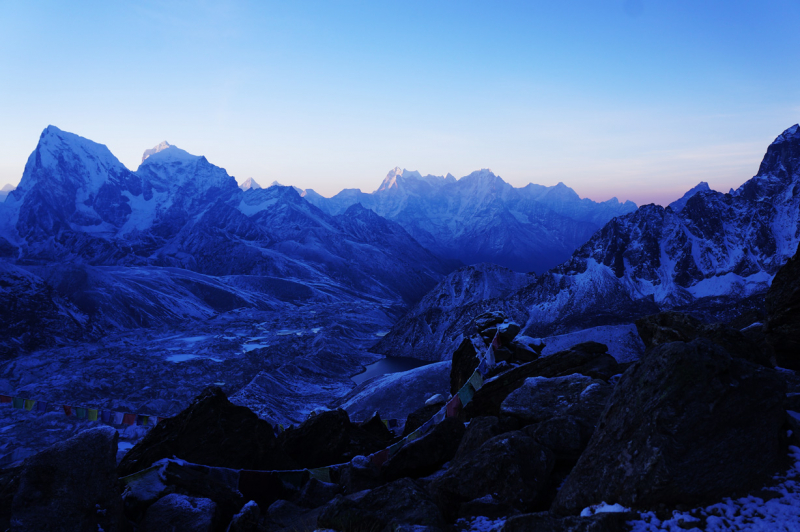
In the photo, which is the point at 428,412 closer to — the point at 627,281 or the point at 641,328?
the point at 641,328

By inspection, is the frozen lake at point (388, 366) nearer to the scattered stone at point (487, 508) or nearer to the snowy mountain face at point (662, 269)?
the snowy mountain face at point (662, 269)

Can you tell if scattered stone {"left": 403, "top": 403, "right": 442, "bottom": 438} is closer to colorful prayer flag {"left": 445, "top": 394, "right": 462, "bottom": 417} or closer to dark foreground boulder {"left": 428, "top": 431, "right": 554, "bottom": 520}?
colorful prayer flag {"left": 445, "top": 394, "right": 462, "bottom": 417}

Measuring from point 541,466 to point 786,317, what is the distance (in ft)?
23.7

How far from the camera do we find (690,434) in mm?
7172

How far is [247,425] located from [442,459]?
7528 millimetres

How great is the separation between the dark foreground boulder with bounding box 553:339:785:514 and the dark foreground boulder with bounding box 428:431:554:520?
1237mm

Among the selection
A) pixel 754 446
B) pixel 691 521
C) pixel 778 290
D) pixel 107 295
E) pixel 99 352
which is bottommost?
pixel 99 352

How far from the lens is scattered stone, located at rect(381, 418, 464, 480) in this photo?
46.4ft

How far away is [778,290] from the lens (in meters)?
11.6

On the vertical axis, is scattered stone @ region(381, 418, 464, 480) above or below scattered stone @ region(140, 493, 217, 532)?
below

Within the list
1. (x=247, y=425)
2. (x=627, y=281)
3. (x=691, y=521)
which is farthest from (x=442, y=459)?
(x=627, y=281)

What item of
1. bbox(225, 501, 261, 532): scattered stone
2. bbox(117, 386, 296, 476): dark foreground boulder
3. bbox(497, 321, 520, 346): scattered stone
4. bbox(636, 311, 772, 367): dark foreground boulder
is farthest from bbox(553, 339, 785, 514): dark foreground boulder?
bbox(497, 321, 520, 346): scattered stone

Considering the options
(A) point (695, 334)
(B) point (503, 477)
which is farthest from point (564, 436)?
(A) point (695, 334)

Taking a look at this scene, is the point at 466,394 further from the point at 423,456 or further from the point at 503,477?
the point at 503,477
